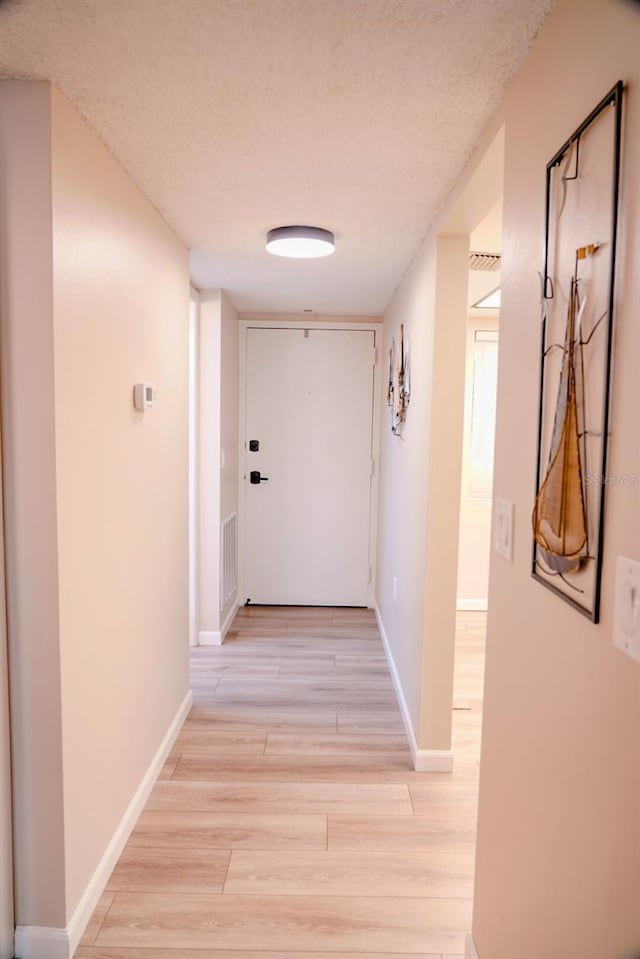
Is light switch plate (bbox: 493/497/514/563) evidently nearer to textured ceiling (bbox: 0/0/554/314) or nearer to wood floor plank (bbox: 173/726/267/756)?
textured ceiling (bbox: 0/0/554/314)

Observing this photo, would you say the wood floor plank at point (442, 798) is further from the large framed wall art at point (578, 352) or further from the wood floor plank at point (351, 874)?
the large framed wall art at point (578, 352)

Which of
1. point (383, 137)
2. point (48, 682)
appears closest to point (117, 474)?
point (48, 682)

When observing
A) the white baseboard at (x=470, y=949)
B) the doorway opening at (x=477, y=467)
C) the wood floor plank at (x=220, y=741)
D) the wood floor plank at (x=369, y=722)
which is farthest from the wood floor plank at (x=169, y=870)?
the doorway opening at (x=477, y=467)

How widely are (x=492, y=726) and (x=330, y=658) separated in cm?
227

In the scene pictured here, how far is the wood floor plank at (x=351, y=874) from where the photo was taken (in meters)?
1.79

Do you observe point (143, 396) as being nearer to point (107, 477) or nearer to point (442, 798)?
point (107, 477)

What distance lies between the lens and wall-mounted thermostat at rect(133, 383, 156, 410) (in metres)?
2.02

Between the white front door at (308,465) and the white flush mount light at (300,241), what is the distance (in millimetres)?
1940

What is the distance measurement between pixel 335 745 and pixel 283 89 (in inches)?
96.8

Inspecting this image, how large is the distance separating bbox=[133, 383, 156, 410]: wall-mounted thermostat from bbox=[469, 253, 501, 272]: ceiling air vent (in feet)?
5.29

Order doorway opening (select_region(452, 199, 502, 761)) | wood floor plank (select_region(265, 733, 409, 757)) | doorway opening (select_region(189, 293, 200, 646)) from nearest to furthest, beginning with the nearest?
wood floor plank (select_region(265, 733, 409, 757)), doorway opening (select_region(189, 293, 200, 646)), doorway opening (select_region(452, 199, 502, 761))

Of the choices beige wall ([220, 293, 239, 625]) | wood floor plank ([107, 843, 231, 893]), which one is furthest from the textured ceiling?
wood floor plank ([107, 843, 231, 893])

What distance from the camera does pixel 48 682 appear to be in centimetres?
148

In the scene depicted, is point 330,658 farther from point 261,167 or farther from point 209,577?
point 261,167
